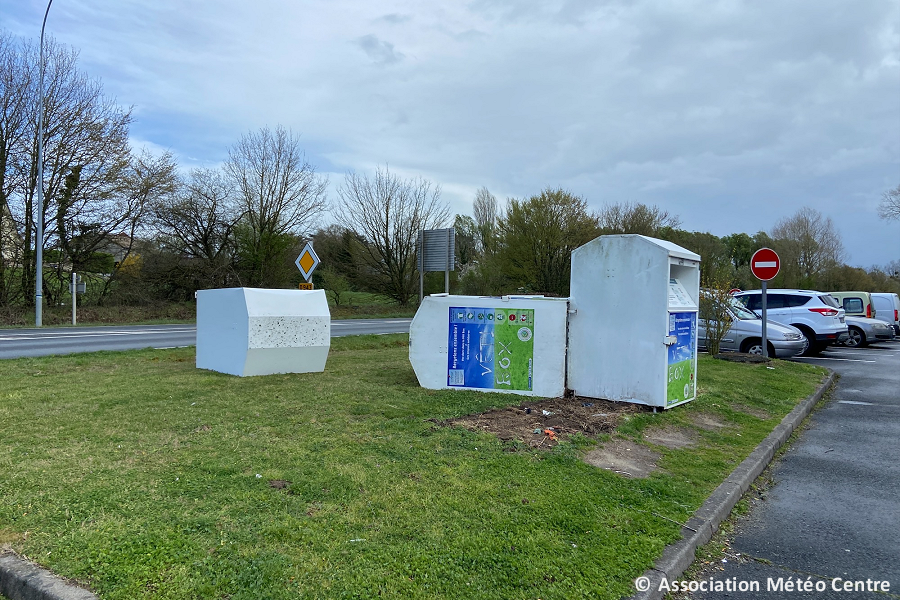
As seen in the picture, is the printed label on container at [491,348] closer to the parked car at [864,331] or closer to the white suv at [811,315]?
the white suv at [811,315]

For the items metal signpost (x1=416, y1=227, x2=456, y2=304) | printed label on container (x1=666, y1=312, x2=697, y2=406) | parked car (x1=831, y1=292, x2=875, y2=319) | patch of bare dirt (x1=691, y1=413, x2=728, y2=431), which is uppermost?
metal signpost (x1=416, y1=227, x2=456, y2=304)

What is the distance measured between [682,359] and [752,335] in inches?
356

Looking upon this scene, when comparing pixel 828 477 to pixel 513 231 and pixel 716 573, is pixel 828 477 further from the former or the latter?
pixel 513 231

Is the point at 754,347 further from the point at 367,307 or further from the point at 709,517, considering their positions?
the point at 367,307

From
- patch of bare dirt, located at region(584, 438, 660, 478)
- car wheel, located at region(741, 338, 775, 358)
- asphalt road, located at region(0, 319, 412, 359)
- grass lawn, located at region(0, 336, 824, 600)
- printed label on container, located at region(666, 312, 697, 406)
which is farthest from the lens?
car wheel, located at region(741, 338, 775, 358)

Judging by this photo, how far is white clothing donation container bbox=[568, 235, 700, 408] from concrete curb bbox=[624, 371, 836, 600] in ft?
4.56

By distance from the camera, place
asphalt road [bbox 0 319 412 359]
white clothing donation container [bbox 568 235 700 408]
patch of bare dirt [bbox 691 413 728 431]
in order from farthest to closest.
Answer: asphalt road [bbox 0 319 412 359] → white clothing donation container [bbox 568 235 700 408] → patch of bare dirt [bbox 691 413 728 431]

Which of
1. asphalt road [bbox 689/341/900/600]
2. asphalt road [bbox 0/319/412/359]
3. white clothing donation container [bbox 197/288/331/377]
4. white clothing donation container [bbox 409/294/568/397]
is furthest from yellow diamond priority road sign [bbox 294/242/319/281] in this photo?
asphalt road [bbox 689/341/900/600]

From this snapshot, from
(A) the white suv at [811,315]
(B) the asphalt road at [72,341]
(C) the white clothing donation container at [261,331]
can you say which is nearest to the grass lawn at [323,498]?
(C) the white clothing donation container at [261,331]

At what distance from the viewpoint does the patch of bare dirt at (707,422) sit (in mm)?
7098

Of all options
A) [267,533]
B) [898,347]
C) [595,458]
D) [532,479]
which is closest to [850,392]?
[595,458]

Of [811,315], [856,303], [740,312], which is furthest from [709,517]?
[856,303]

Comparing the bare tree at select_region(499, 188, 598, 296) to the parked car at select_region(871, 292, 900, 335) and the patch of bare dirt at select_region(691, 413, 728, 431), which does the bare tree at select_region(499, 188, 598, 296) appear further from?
the patch of bare dirt at select_region(691, 413, 728, 431)

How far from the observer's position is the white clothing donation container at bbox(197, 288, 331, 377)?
30.2 ft
